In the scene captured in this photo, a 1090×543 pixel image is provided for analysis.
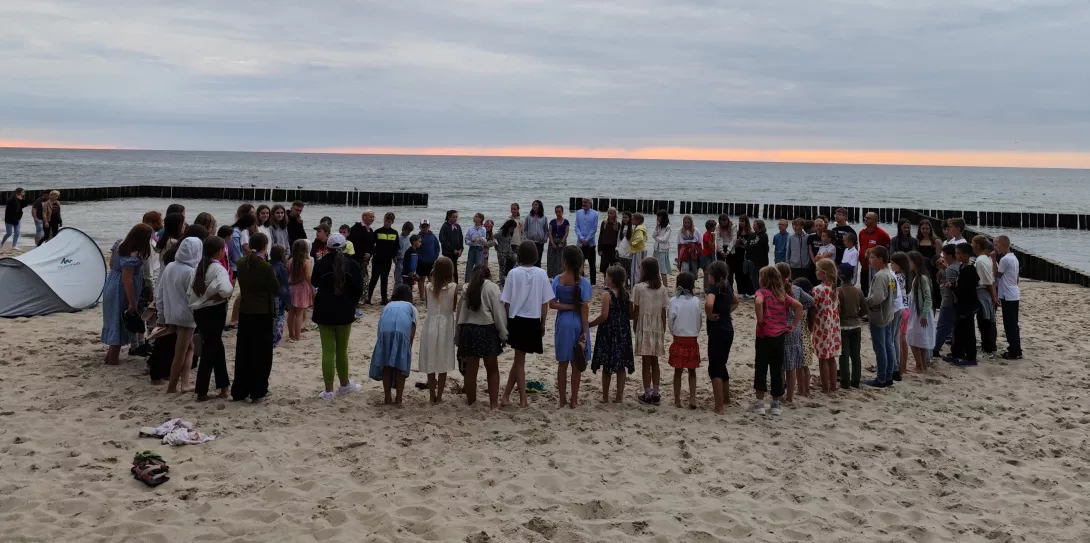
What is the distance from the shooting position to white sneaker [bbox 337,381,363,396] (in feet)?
24.0

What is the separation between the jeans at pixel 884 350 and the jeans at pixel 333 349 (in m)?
5.11

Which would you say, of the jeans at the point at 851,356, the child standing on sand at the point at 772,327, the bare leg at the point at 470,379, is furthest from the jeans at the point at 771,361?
the bare leg at the point at 470,379

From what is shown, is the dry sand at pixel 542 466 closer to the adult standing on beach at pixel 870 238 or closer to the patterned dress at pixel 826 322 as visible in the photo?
the patterned dress at pixel 826 322

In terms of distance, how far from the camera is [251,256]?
22.0ft

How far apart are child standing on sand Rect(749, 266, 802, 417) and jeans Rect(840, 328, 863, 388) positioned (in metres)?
0.99

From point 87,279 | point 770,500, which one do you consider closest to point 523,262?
point 770,500

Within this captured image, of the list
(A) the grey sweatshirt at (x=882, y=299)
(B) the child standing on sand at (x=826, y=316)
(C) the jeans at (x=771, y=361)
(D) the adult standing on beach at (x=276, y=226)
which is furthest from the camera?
(D) the adult standing on beach at (x=276, y=226)

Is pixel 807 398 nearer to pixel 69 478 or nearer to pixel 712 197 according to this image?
pixel 69 478

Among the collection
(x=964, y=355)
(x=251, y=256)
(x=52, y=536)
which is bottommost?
(x=52, y=536)

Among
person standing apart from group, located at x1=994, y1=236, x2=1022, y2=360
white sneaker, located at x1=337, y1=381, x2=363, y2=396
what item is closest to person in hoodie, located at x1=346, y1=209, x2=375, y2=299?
white sneaker, located at x1=337, y1=381, x2=363, y2=396

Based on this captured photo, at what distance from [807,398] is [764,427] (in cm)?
105

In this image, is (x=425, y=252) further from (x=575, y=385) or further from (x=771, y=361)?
(x=771, y=361)

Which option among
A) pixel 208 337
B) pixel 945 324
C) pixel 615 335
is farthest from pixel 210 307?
pixel 945 324

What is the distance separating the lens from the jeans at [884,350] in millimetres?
7781
